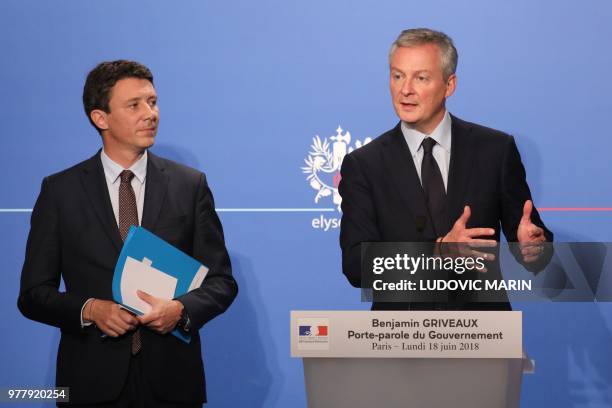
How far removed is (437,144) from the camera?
3.39 metres

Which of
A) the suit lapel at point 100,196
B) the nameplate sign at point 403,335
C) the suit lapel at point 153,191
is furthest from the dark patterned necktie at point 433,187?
the suit lapel at point 100,196

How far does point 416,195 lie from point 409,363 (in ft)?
2.20

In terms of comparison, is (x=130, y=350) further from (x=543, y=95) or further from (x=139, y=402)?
(x=543, y=95)

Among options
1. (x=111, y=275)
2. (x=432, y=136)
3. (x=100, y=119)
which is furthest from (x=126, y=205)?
(x=432, y=136)

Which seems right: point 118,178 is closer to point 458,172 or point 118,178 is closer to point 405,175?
point 405,175

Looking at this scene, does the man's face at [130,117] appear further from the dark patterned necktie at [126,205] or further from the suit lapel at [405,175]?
the suit lapel at [405,175]

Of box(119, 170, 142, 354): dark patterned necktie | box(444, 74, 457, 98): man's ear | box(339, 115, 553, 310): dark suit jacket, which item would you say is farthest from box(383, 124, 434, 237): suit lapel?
box(119, 170, 142, 354): dark patterned necktie

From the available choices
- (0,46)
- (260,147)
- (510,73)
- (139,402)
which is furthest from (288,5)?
(139,402)

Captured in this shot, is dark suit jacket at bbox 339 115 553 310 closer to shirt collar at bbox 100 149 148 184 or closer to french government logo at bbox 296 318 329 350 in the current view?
french government logo at bbox 296 318 329 350

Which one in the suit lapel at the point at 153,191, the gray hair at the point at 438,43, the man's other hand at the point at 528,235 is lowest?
the man's other hand at the point at 528,235

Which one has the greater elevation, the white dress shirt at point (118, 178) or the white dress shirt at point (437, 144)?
the white dress shirt at point (437, 144)

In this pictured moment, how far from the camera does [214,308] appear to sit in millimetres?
3207

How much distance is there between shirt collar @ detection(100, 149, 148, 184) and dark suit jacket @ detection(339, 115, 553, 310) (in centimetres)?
71

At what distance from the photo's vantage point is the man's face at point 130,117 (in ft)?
11.1
